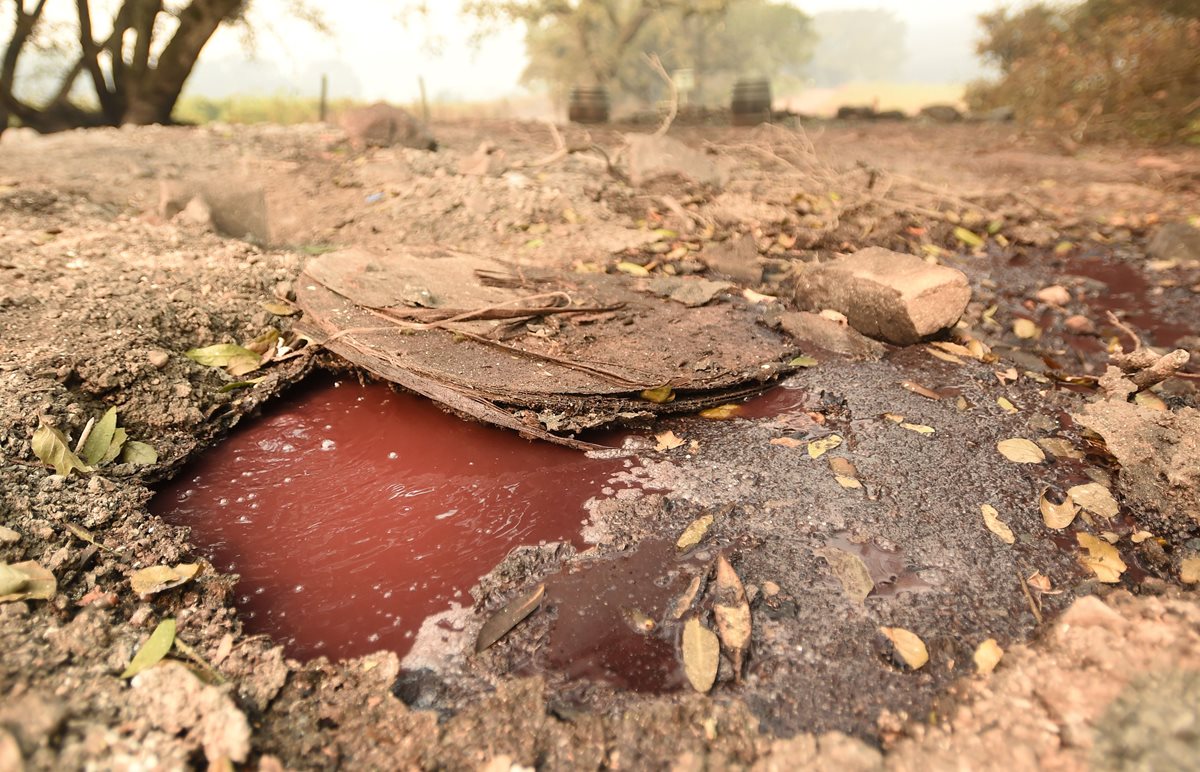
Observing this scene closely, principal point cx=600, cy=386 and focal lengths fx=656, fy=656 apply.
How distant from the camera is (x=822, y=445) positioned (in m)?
2.30

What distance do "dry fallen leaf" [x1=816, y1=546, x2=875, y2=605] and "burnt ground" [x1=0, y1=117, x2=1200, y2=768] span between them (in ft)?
0.07

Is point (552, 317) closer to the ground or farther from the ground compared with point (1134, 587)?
farther from the ground

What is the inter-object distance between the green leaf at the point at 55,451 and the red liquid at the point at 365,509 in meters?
0.24

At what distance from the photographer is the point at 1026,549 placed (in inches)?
72.6

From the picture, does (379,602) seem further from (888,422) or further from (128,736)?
(888,422)

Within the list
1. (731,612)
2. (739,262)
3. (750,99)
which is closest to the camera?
(731,612)

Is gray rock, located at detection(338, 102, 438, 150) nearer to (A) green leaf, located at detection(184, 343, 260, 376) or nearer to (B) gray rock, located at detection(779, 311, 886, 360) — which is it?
(A) green leaf, located at detection(184, 343, 260, 376)

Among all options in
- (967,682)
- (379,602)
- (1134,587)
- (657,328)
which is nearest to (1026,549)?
(1134,587)

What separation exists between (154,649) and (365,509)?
2.25 ft

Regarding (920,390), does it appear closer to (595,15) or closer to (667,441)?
(667,441)

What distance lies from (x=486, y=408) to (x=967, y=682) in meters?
1.59

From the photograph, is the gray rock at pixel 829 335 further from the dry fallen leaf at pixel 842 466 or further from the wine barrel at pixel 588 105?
the wine barrel at pixel 588 105

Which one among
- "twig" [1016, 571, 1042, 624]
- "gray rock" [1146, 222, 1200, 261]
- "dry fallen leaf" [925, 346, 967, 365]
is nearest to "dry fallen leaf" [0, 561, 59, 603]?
"twig" [1016, 571, 1042, 624]

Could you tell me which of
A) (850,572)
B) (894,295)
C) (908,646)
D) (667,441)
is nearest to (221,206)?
(667,441)
